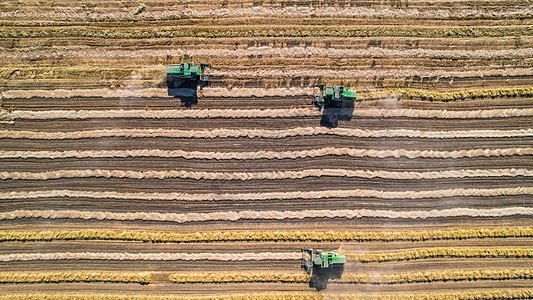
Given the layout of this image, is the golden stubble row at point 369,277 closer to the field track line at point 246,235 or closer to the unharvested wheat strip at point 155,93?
the field track line at point 246,235

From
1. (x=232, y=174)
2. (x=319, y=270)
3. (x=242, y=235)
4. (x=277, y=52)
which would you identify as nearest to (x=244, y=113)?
(x=232, y=174)

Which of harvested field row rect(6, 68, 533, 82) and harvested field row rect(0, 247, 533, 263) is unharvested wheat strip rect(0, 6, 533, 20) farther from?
harvested field row rect(0, 247, 533, 263)

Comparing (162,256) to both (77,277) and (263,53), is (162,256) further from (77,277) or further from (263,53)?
(263,53)

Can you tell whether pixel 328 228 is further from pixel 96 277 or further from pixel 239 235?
pixel 96 277

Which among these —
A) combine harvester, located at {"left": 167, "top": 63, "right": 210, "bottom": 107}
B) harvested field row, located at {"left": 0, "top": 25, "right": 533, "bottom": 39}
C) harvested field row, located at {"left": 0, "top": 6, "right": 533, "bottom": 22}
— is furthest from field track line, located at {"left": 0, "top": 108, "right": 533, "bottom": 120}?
harvested field row, located at {"left": 0, "top": 6, "right": 533, "bottom": 22}

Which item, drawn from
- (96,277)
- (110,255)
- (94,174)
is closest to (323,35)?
(94,174)

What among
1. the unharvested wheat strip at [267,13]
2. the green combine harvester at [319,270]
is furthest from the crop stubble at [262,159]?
the unharvested wheat strip at [267,13]
